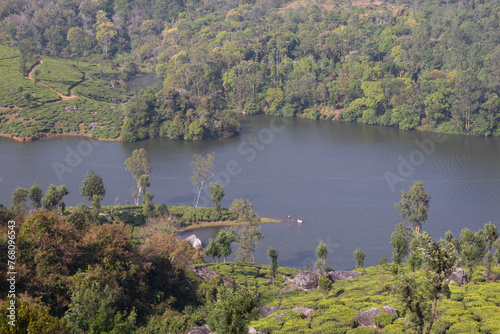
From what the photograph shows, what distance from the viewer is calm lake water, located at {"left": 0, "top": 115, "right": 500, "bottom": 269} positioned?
235 feet

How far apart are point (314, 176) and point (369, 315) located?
187 ft

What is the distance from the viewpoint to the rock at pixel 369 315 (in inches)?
1364

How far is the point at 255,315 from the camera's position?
27922 mm

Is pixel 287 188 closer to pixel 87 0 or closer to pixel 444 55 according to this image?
pixel 444 55

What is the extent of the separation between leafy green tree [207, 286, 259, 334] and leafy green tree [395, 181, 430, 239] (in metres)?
43.7

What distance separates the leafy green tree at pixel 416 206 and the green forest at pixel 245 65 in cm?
5602

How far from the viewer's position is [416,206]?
66.8 m

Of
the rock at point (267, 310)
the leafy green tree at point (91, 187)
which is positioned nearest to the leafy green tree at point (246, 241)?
the rock at point (267, 310)

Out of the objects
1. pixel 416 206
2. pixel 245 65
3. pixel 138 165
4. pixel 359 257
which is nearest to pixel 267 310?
pixel 359 257

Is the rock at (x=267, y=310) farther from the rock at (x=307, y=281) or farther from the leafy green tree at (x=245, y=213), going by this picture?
the leafy green tree at (x=245, y=213)

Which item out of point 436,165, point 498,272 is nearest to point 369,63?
point 436,165

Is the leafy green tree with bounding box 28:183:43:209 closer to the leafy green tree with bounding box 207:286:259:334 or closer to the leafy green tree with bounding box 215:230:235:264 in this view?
the leafy green tree with bounding box 215:230:235:264

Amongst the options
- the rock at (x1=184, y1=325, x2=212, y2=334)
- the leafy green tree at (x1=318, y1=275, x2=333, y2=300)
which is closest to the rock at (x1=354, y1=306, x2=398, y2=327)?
the leafy green tree at (x1=318, y1=275, x2=333, y2=300)

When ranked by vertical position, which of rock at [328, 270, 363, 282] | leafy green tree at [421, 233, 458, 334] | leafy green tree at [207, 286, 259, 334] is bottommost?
rock at [328, 270, 363, 282]
